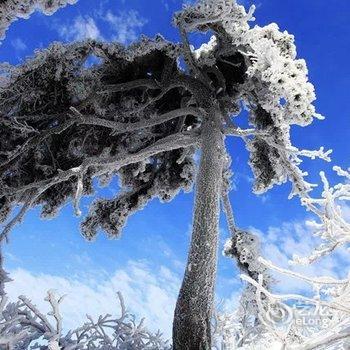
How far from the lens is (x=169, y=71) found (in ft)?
45.1

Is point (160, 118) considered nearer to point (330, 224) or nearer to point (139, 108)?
point (139, 108)

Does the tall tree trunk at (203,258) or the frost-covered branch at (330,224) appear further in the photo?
the tall tree trunk at (203,258)

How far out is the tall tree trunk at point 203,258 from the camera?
9.37 meters

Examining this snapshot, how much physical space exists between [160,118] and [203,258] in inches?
168

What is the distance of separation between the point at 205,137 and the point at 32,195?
451 centimetres

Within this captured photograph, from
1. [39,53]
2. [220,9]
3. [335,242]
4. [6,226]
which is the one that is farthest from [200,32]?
[335,242]

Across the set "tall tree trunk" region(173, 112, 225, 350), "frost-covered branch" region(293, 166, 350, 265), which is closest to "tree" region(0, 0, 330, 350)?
"tall tree trunk" region(173, 112, 225, 350)

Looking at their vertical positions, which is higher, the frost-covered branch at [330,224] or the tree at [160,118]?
the tree at [160,118]

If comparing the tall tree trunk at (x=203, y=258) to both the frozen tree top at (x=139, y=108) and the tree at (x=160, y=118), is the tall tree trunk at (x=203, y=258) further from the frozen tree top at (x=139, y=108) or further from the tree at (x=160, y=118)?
the frozen tree top at (x=139, y=108)

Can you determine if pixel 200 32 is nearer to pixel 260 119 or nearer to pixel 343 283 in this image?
pixel 260 119

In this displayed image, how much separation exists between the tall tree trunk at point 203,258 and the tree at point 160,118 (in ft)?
0.09

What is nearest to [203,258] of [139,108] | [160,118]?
[160,118]

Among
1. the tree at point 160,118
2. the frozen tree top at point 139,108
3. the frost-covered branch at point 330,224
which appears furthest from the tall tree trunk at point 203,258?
the frost-covered branch at point 330,224

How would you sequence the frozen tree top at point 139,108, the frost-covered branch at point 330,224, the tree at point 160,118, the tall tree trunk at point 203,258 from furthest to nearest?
1. the frozen tree top at point 139,108
2. the tree at point 160,118
3. the tall tree trunk at point 203,258
4. the frost-covered branch at point 330,224
